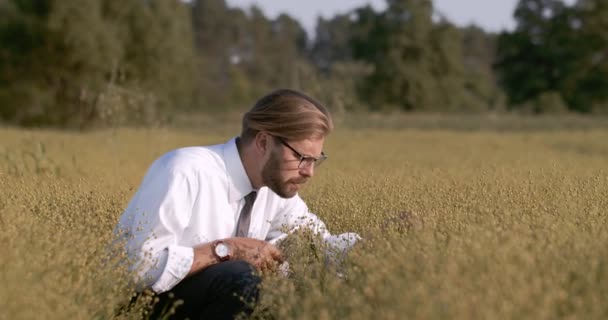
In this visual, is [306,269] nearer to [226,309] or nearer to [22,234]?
[226,309]

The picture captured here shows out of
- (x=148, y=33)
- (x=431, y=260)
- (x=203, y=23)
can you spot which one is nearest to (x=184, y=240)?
(x=431, y=260)

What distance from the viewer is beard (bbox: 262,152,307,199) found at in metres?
3.95

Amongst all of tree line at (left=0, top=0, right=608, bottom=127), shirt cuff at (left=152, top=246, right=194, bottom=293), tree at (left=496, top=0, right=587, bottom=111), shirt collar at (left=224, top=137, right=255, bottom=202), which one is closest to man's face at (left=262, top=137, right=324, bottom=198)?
shirt collar at (left=224, top=137, right=255, bottom=202)

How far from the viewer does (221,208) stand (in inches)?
160

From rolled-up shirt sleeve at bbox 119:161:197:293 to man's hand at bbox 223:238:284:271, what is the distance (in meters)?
0.21

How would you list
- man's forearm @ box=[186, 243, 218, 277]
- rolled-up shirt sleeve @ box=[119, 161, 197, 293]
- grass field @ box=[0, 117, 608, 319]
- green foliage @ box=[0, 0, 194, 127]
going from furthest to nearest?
green foliage @ box=[0, 0, 194, 127] → man's forearm @ box=[186, 243, 218, 277] → rolled-up shirt sleeve @ box=[119, 161, 197, 293] → grass field @ box=[0, 117, 608, 319]

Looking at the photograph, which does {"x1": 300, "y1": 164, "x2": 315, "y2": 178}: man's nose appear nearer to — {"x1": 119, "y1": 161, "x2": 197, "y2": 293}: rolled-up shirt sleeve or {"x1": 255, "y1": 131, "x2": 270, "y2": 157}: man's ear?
{"x1": 255, "y1": 131, "x2": 270, "y2": 157}: man's ear

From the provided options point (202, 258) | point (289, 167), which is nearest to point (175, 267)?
point (202, 258)

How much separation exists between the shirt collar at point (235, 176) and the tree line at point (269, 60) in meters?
7.77

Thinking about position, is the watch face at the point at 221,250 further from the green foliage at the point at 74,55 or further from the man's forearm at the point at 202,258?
the green foliage at the point at 74,55

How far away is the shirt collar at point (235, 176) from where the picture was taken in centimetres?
408

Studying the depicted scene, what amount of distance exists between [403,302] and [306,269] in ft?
4.49

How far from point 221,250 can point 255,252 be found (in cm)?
16

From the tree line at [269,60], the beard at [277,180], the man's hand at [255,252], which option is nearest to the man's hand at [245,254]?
the man's hand at [255,252]
